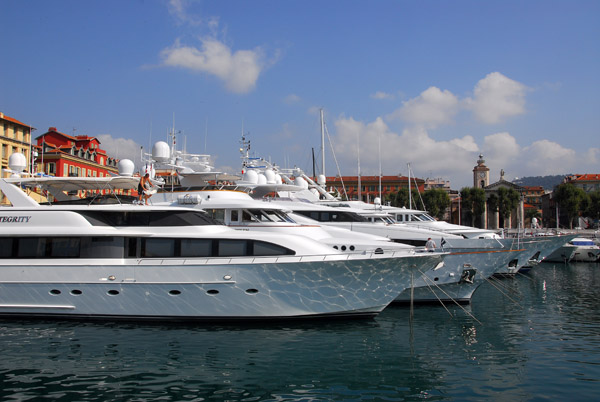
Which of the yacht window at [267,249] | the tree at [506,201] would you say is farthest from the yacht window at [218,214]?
the tree at [506,201]

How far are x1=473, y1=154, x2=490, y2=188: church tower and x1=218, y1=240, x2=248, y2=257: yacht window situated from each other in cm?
12550

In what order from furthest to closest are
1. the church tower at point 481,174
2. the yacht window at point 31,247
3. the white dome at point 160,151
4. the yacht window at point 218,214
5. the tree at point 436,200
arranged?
the church tower at point 481,174 < the tree at point 436,200 < the white dome at point 160,151 < the yacht window at point 218,214 < the yacht window at point 31,247

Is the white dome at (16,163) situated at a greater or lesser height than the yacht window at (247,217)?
greater

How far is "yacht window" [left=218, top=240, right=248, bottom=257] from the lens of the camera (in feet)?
44.6

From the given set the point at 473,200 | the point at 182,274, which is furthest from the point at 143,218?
the point at 473,200

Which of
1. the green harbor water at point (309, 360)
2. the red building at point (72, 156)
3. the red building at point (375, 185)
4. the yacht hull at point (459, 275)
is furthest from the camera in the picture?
the red building at point (375, 185)

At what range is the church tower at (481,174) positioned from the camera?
5108 inches

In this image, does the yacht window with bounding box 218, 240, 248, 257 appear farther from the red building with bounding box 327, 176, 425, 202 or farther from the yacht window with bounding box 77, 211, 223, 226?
the red building with bounding box 327, 176, 425, 202

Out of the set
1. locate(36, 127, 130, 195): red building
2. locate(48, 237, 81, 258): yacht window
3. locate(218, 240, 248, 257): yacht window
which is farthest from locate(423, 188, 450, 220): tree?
locate(48, 237, 81, 258): yacht window

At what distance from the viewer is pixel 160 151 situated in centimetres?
2016

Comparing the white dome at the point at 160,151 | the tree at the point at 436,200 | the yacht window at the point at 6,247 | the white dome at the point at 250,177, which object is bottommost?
the yacht window at the point at 6,247

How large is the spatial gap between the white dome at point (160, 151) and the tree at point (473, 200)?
7744cm

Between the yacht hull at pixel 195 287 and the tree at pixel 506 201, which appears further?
the tree at pixel 506 201

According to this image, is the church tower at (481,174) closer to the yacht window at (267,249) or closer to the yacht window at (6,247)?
the yacht window at (267,249)
